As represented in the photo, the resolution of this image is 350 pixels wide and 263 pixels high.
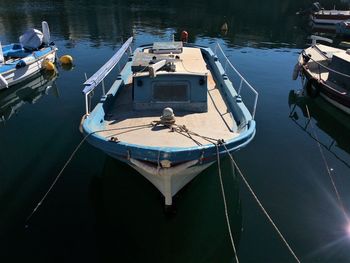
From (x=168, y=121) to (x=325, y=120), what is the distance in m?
12.2

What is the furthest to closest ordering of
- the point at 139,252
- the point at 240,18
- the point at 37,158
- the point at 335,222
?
the point at 240,18 < the point at 37,158 < the point at 335,222 < the point at 139,252

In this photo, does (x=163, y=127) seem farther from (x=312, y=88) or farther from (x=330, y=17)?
(x=330, y=17)

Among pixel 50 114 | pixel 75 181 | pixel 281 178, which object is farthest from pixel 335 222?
pixel 50 114

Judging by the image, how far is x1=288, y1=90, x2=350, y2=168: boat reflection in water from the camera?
16.0 meters

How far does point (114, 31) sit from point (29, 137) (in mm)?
30479

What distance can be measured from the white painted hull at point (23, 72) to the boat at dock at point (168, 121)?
34.7ft

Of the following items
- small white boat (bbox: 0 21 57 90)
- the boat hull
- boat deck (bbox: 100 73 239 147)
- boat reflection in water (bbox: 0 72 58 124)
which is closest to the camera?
the boat hull

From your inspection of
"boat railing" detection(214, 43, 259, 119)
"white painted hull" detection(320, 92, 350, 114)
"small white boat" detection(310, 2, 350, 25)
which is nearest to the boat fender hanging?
"boat railing" detection(214, 43, 259, 119)

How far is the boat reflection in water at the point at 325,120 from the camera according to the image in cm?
1597

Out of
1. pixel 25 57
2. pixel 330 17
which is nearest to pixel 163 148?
pixel 25 57

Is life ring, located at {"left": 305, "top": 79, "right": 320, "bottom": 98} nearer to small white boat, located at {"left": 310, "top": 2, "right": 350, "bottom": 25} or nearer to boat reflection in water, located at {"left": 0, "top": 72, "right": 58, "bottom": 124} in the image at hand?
boat reflection in water, located at {"left": 0, "top": 72, "right": 58, "bottom": 124}

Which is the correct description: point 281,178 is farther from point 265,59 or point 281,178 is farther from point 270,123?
point 265,59

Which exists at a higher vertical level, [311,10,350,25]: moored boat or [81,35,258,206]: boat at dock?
[81,35,258,206]: boat at dock

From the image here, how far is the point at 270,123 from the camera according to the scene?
59.1 ft
